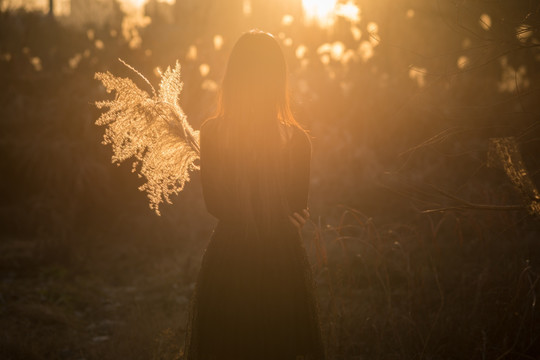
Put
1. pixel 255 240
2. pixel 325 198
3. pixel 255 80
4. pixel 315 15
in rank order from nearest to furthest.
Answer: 1. pixel 255 80
2. pixel 255 240
3. pixel 325 198
4. pixel 315 15

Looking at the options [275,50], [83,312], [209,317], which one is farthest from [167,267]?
[275,50]

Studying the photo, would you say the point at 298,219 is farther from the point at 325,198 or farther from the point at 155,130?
the point at 325,198

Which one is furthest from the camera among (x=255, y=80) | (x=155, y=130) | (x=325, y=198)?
(x=325, y=198)

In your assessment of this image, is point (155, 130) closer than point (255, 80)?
No

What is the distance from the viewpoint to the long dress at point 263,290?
2.30 metres

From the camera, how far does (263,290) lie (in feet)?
7.59

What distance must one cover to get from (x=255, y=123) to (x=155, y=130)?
0.70 metres

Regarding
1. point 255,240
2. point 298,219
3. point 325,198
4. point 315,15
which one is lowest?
point 255,240

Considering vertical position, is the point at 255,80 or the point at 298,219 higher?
the point at 255,80

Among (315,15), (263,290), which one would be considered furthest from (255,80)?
(315,15)

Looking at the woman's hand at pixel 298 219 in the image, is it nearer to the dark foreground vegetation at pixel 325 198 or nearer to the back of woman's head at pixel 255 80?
the back of woman's head at pixel 255 80

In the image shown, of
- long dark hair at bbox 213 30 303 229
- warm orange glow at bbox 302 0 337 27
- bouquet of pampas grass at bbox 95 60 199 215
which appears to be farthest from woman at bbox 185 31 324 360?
warm orange glow at bbox 302 0 337 27

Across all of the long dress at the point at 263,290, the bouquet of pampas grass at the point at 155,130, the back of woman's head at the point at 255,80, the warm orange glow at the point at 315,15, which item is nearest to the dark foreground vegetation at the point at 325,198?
the warm orange glow at the point at 315,15

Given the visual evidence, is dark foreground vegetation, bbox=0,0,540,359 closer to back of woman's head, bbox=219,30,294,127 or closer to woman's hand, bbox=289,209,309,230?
Result: back of woman's head, bbox=219,30,294,127
